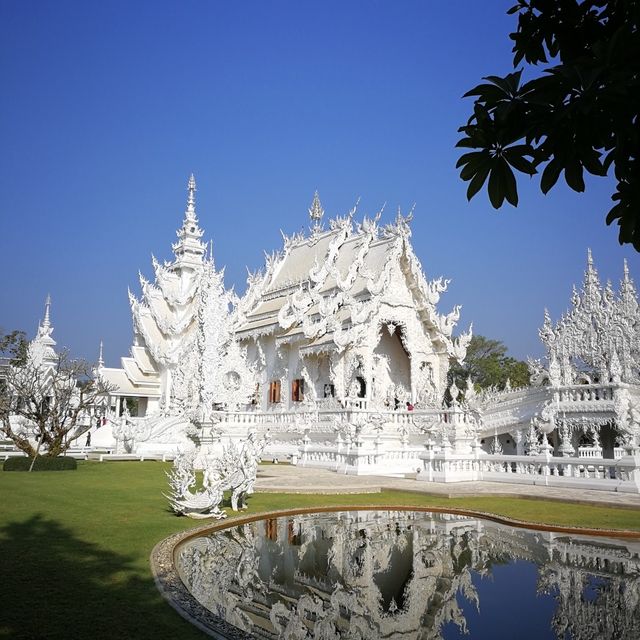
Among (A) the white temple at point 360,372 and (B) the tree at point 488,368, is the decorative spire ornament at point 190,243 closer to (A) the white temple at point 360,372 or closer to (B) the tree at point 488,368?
(A) the white temple at point 360,372

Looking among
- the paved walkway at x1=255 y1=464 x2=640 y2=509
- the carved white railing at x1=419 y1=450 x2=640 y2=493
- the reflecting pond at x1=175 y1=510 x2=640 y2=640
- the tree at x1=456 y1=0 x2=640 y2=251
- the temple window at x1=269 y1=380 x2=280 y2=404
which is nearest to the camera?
the tree at x1=456 y1=0 x2=640 y2=251

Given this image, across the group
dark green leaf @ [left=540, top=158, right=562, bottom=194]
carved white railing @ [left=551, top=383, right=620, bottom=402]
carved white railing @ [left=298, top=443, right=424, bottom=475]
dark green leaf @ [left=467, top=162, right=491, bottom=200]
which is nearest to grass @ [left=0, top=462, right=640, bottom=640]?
dark green leaf @ [left=467, top=162, right=491, bottom=200]

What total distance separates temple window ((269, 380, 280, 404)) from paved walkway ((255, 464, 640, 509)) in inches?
531

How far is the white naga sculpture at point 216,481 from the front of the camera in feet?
29.1

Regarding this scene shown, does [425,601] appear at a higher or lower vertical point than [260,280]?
lower

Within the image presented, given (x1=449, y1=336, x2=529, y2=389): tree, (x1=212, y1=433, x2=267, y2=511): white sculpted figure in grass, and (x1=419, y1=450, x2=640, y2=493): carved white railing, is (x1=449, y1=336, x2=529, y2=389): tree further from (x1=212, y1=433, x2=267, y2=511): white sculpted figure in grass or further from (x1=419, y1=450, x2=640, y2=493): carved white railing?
(x1=212, y1=433, x2=267, y2=511): white sculpted figure in grass

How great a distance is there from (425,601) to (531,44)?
4670 millimetres

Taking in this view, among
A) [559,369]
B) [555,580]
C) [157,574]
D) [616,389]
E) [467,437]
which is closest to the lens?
[157,574]

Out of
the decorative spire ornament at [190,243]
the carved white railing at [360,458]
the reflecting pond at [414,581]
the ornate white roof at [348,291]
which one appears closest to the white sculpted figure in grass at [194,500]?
the reflecting pond at [414,581]

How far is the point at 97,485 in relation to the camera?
12539 mm

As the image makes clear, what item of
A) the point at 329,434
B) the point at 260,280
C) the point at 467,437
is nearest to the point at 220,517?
the point at 467,437

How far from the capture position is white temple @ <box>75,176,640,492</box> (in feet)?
58.2

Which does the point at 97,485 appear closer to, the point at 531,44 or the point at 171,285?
the point at 531,44

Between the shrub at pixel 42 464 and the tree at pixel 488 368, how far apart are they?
3115cm
